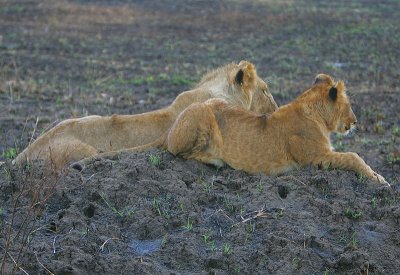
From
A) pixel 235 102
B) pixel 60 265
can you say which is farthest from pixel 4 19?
pixel 60 265

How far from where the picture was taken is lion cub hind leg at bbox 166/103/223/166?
728 centimetres

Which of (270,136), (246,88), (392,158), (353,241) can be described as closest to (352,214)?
(353,241)

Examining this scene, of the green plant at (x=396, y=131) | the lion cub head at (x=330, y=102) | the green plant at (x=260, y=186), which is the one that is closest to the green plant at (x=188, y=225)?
the green plant at (x=260, y=186)

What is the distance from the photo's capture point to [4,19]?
23.8 meters

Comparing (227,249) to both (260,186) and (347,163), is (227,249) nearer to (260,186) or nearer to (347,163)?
(260,186)

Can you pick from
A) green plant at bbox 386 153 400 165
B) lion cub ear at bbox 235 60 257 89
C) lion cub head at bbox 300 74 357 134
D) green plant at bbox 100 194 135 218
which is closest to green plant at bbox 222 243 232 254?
green plant at bbox 100 194 135 218

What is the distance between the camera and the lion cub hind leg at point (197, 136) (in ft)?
23.9

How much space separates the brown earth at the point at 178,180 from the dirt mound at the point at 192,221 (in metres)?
0.01

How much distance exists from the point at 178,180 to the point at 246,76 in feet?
7.86

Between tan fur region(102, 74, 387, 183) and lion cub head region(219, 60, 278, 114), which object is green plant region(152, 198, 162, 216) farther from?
lion cub head region(219, 60, 278, 114)

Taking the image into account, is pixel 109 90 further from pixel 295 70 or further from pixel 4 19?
pixel 4 19

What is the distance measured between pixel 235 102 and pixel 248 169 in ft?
5.25

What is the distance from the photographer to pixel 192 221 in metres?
5.91

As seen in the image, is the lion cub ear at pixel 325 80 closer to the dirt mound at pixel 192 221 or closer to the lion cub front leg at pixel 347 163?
the lion cub front leg at pixel 347 163
